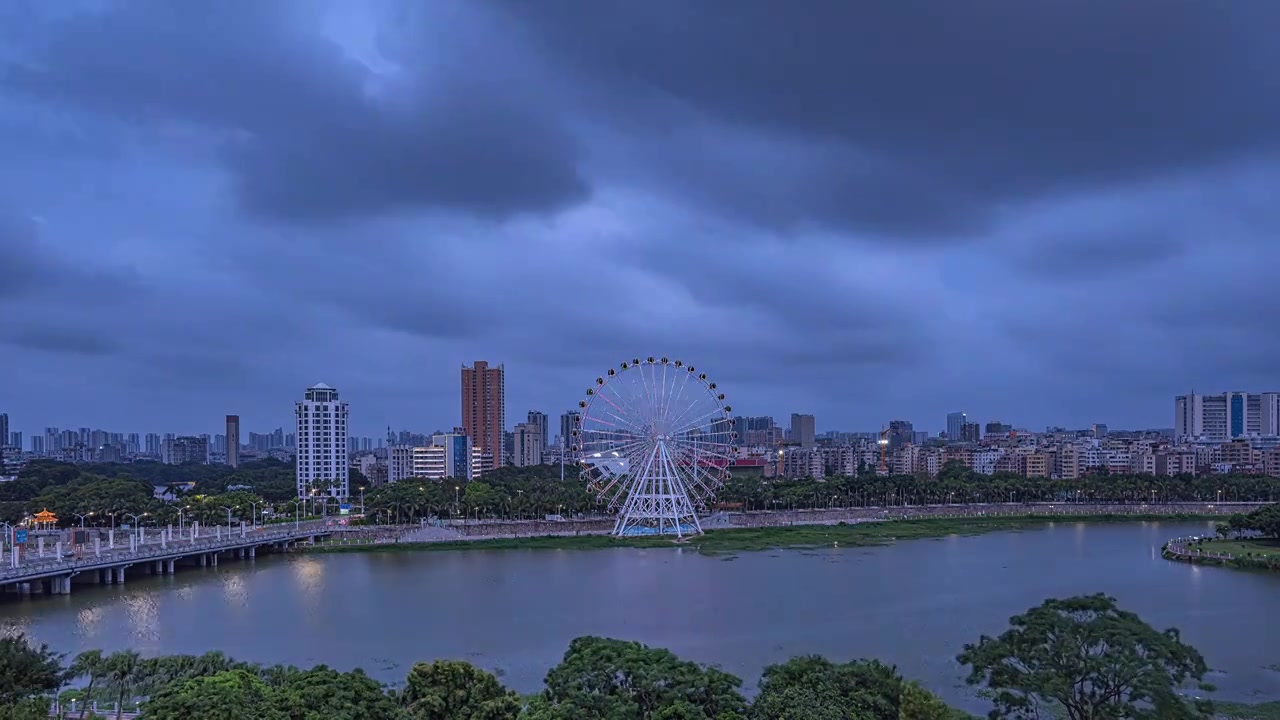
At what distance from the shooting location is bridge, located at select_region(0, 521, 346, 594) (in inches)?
1293

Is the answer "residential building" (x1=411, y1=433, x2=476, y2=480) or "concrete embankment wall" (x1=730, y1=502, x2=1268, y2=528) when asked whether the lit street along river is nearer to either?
"concrete embankment wall" (x1=730, y1=502, x2=1268, y2=528)

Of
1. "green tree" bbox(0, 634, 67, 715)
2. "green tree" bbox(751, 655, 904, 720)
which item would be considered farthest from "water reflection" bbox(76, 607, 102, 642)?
"green tree" bbox(751, 655, 904, 720)

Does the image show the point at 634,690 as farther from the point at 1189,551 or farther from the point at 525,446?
the point at 525,446

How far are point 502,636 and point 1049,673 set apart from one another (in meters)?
14.7

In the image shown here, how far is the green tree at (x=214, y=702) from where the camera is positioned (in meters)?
11.6

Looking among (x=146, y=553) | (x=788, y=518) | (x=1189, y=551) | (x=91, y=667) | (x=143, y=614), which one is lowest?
(x=788, y=518)

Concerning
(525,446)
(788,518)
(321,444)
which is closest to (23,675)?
(788,518)

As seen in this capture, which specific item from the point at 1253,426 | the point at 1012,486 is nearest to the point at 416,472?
the point at 1012,486

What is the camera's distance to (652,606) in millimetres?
28875

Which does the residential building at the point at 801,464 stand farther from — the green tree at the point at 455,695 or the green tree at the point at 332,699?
the green tree at the point at 332,699

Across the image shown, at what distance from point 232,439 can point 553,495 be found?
150 meters

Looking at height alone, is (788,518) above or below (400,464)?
above

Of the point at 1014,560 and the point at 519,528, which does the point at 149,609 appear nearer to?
the point at 519,528

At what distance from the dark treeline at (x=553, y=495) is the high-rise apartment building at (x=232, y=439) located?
100 m
